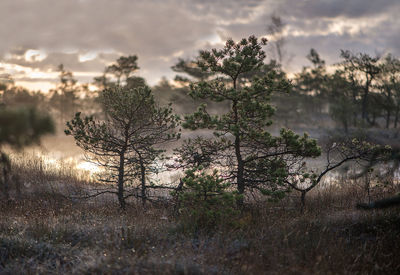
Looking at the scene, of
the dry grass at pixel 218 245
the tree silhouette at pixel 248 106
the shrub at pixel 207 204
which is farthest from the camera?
the tree silhouette at pixel 248 106

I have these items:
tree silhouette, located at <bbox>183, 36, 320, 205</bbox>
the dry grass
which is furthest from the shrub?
tree silhouette, located at <bbox>183, 36, 320, 205</bbox>

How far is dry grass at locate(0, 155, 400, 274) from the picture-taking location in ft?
18.4

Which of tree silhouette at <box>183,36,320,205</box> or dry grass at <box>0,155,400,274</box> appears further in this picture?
tree silhouette at <box>183,36,320,205</box>

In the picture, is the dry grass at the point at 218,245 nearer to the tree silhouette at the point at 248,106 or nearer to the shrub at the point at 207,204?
the shrub at the point at 207,204

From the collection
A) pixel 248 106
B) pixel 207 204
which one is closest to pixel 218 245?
pixel 207 204

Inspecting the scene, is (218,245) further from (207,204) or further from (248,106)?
(248,106)

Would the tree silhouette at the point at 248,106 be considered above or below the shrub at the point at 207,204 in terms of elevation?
above

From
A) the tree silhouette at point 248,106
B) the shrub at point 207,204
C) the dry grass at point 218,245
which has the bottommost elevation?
the dry grass at point 218,245

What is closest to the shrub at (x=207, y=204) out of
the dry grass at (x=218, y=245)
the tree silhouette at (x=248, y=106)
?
the dry grass at (x=218, y=245)

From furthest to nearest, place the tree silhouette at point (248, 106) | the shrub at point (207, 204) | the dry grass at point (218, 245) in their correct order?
the tree silhouette at point (248, 106) → the shrub at point (207, 204) → the dry grass at point (218, 245)

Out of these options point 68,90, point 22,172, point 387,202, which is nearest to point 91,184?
point 22,172

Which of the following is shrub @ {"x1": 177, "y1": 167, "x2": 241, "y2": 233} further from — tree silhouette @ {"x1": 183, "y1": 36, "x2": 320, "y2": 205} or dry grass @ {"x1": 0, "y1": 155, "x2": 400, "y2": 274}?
tree silhouette @ {"x1": 183, "y1": 36, "x2": 320, "y2": 205}

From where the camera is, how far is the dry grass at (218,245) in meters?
5.62

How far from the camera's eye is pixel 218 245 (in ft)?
21.1
